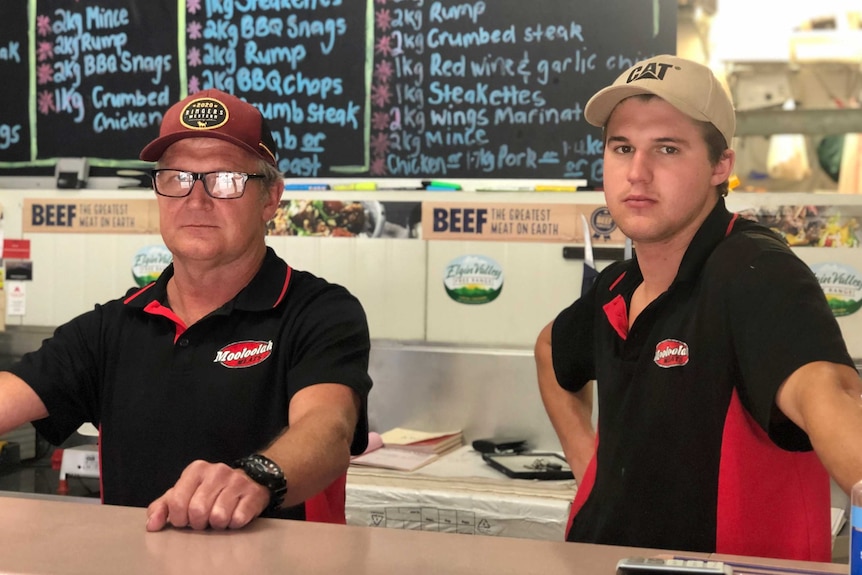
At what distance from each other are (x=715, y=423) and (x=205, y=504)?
2.59ft

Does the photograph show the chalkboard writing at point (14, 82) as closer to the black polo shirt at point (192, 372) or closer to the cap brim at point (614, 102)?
the black polo shirt at point (192, 372)

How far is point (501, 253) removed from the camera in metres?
3.01

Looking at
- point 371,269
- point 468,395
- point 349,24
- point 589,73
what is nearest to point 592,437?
point 468,395

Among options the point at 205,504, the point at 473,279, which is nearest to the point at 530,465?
the point at 473,279

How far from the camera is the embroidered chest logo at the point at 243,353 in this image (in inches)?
70.7

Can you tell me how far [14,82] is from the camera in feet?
11.9

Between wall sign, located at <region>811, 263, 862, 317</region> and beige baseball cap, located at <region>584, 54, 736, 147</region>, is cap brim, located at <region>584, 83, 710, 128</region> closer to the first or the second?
beige baseball cap, located at <region>584, 54, 736, 147</region>

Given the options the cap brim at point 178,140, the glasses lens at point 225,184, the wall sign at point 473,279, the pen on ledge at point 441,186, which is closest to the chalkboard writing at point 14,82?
the pen on ledge at point 441,186

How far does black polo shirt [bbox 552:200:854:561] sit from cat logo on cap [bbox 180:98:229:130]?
0.89 m

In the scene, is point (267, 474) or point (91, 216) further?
point (91, 216)

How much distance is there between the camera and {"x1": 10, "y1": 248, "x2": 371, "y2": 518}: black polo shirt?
69.6 inches

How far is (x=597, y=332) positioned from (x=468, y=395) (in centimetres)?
116

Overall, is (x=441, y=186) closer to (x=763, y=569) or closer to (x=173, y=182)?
(x=173, y=182)

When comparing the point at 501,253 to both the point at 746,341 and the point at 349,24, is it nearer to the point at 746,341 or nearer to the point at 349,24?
the point at 349,24
